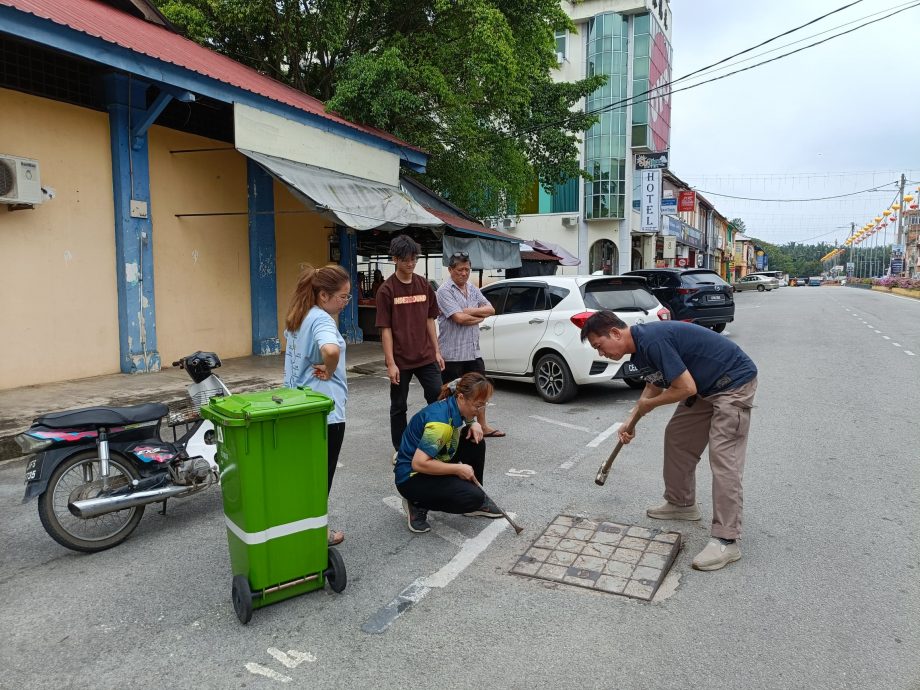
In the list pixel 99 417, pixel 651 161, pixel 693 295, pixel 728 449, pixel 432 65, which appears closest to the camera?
pixel 728 449

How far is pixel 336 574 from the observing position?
3.33m

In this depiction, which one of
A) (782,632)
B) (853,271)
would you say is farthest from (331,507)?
(853,271)

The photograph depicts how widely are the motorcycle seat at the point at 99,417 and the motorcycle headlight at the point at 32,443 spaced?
8cm

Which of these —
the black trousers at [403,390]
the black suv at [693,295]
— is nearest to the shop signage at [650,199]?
the black suv at [693,295]

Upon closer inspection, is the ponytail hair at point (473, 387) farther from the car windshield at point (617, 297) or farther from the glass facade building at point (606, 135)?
the glass facade building at point (606, 135)

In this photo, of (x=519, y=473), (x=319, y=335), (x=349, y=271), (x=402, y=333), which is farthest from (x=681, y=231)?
(x=319, y=335)

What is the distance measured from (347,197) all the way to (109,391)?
4.25m

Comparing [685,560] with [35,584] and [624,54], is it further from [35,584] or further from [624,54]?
[624,54]

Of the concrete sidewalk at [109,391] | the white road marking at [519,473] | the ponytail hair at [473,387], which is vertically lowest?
the white road marking at [519,473]

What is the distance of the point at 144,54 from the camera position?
303 inches

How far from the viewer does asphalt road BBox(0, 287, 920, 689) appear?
272 cm

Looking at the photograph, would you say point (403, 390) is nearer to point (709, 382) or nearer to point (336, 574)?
point (336, 574)

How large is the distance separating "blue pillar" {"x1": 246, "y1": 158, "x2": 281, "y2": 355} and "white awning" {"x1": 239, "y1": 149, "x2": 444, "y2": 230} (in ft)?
4.22

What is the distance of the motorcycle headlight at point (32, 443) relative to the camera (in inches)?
142
